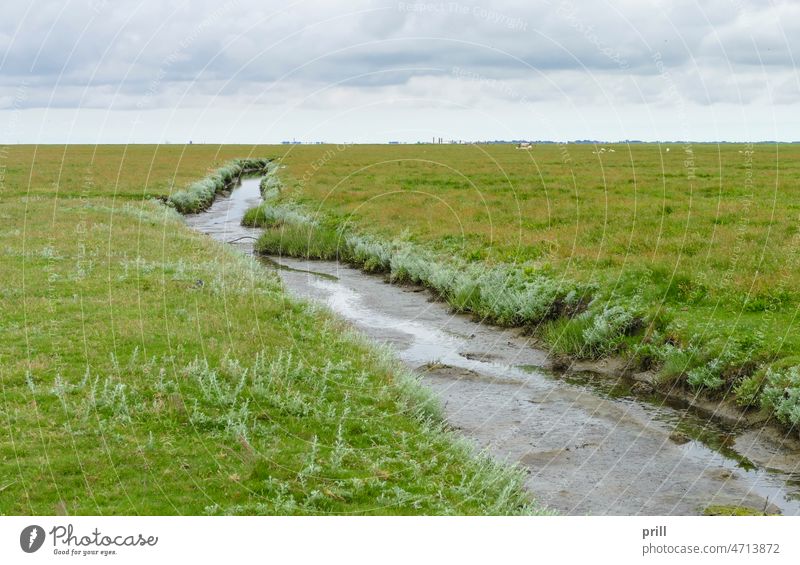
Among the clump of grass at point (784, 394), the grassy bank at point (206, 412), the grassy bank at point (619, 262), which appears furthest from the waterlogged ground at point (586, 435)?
the grassy bank at point (206, 412)

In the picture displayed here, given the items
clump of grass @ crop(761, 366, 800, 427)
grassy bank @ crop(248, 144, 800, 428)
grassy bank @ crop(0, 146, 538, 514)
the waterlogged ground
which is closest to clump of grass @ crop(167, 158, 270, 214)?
grassy bank @ crop(248, 144, 800, 428)

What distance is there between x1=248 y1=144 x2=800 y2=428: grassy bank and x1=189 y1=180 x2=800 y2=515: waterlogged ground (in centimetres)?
92

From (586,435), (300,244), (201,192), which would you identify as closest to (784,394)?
(586,435)

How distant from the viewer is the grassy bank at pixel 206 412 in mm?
8547

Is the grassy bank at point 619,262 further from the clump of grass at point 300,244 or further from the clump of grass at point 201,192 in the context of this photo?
the clump of grass at point 201,192

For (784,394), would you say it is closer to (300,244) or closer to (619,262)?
(619,262)

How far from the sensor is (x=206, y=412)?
10656 mm

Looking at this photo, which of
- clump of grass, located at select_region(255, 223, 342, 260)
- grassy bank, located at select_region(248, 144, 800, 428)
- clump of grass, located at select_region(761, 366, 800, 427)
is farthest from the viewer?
clump of grass, located at select_region(255, 223, 342, 260)

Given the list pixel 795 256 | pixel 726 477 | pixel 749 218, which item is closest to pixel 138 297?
pixel 726 477

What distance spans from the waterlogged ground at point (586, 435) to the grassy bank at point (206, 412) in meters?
1.32

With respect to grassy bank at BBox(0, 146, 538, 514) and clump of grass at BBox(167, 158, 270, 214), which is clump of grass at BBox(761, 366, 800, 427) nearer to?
grassy bank at BBox(0, 146, 538, 514)

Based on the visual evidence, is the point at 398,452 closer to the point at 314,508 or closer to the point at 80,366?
the point at 314,508

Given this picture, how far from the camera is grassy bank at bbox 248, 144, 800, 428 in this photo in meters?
14.7

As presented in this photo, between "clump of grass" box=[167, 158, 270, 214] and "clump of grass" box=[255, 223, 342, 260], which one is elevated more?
"clump of grass" box=[167, 158, 270, 214]
